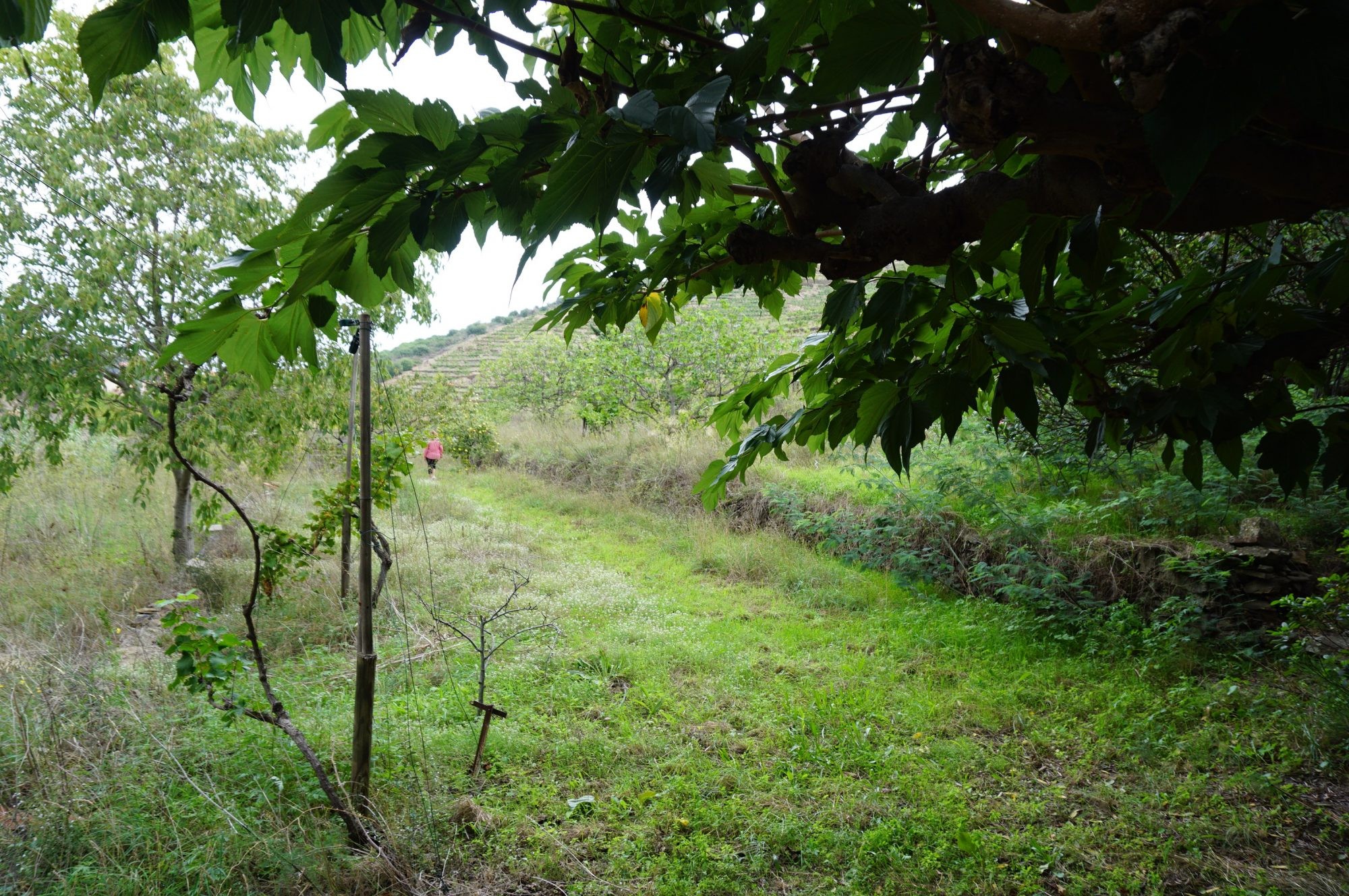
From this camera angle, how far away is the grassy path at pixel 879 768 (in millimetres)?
2373

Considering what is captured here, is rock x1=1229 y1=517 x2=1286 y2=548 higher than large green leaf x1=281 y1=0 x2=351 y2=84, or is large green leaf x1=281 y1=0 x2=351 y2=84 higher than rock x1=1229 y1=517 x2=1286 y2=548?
large green leaf x1=281 y1=0 x2=351 y2=84

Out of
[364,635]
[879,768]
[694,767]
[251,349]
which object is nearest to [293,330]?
[251,349]

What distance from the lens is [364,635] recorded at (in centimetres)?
240

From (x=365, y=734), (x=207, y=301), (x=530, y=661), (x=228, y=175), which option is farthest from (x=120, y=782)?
(x=228, y=175)

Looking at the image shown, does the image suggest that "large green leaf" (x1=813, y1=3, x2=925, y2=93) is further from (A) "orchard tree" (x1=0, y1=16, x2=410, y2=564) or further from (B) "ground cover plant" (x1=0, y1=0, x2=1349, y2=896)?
(A) "orchard tree" (x1=0, y1=16, x2=410, y2=564)

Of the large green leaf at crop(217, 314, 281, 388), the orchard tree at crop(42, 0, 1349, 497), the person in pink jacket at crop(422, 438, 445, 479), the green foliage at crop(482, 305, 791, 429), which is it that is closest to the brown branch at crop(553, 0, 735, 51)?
the orchard tree at crop(42, 0, 1349, 497)

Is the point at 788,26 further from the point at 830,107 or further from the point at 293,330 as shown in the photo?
the point at 293,330

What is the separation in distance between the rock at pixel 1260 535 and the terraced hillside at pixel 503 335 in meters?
8.39

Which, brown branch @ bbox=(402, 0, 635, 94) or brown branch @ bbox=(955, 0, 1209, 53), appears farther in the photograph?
brown branch @ bbox=(402, 0, 635, 94)

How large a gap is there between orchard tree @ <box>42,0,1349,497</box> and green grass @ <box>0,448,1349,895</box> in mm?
1701

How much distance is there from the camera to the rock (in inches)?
162

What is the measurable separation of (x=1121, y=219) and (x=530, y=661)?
3.85 m

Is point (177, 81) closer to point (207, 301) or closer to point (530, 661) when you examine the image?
point (530, 661)

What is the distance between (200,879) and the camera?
2037mm
